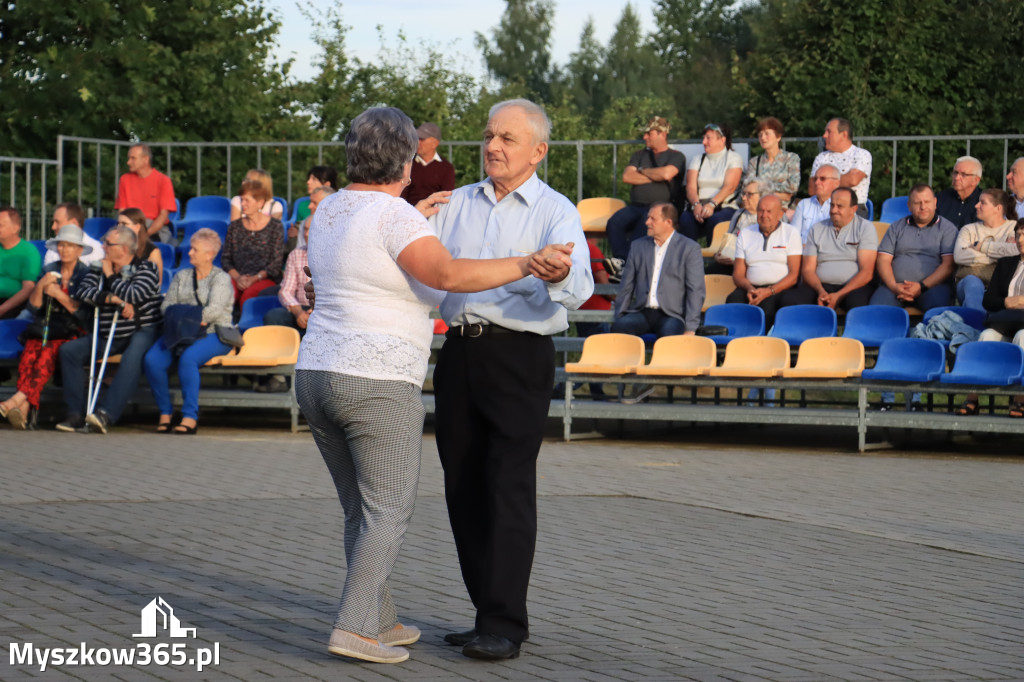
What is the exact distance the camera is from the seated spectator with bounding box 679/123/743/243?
14.9m

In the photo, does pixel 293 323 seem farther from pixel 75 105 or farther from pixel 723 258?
pixel 75 105

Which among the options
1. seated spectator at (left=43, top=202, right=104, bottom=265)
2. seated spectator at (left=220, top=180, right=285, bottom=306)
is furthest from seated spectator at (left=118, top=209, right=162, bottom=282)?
seated spectator at (left=220, top=180, right=285, bottom=306)

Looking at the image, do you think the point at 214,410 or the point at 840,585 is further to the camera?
the point at 214,410

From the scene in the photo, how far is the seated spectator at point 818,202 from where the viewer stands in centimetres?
1432

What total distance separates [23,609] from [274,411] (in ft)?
32.6

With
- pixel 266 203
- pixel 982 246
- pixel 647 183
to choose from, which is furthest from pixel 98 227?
pixel 982 246

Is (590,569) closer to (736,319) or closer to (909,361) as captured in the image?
(909,361)

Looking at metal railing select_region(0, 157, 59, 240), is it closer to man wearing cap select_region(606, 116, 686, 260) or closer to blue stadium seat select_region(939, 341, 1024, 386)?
man wearing cap select_region(606, 116, 686, 260)

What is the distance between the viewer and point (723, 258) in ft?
47.2

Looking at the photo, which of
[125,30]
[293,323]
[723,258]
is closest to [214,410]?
[293,323]

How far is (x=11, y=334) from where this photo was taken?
13484 mm

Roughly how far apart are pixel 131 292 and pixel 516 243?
27.1 ft

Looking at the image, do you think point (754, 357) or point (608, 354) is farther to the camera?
point (608, 354)

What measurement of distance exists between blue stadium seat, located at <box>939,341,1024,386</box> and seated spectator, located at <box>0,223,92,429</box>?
7.36 meters
